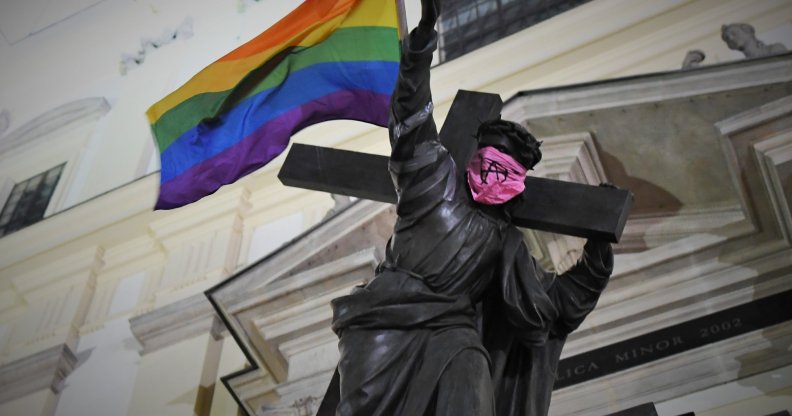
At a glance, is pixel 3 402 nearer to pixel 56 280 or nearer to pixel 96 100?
pixel 56 280

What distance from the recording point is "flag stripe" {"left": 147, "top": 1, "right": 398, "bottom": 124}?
456cm

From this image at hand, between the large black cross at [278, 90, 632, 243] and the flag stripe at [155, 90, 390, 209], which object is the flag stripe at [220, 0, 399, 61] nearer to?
the flag stripe at [155, 90, 390, 209]

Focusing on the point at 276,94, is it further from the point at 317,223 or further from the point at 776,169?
the point at 776,169

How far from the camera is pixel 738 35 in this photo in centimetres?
694

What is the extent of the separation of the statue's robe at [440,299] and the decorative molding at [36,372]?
6.22 meters

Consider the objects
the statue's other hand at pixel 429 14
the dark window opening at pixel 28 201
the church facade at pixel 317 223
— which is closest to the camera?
the statue's other hand at pixel 429 14

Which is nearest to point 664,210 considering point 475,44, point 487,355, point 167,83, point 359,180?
point 359,180

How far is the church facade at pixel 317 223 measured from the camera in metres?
5.37

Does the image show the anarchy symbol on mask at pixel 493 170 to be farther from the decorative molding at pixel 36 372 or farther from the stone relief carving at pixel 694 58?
the decorative molding at pixel 36 372

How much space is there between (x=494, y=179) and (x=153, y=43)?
10320 millimetres

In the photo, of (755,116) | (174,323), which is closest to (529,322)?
(755,116)

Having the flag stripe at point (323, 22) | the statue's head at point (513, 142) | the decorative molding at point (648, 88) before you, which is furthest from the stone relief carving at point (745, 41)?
the statue's head at point (513, 142)

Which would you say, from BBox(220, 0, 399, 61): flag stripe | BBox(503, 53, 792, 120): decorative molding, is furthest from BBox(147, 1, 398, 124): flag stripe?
BBox(503, 53, 792, 120): decorative molding

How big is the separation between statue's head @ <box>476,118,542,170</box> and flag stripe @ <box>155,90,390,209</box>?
1.48 m
